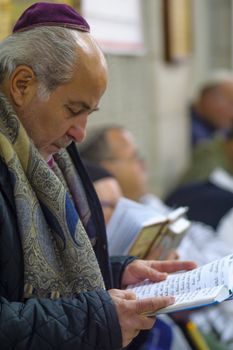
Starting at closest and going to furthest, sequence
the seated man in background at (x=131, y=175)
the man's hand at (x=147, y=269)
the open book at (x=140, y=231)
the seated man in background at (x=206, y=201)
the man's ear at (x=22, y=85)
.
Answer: the man's ear at (x=22, y=85), the man's hand at (x=147, y=269), the open book at (x=140, y=231), the seated man in background at (x=131, y=175), the seated man in background at (x=206, y=201)

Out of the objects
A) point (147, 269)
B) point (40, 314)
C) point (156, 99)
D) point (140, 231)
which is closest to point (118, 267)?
point (147, 269)

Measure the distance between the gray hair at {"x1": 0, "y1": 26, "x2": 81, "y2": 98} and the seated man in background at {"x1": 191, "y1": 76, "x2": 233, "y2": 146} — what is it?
3189mm

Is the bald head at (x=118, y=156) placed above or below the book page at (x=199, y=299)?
below

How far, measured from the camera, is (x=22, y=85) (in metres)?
1.20

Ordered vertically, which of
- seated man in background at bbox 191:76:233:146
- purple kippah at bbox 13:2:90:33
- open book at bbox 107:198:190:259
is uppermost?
purple kippah at bbox 13:2:90:33

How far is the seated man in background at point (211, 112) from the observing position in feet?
14.5

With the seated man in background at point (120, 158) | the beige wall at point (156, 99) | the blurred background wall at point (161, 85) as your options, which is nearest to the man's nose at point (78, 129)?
the seated man in background at point (120, 158)

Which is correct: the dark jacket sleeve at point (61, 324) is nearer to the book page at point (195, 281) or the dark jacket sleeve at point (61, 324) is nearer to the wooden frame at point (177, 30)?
the book page at point (195, 281)

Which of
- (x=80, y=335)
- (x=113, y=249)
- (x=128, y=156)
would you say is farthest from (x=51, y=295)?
(x=128, y=156)

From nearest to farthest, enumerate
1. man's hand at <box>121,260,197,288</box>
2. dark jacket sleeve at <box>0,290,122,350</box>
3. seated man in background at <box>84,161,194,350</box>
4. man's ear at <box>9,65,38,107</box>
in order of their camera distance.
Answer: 1. dark jacket sleeve at <box>0,290,122,350</box>
2. man's ear at <box>9,65,38,107</box>
3. man's hand at <box>121,260,197,288</box>
4. seated man in background at <box>84,161,194,350</box>

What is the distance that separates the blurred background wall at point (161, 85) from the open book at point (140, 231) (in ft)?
3.41

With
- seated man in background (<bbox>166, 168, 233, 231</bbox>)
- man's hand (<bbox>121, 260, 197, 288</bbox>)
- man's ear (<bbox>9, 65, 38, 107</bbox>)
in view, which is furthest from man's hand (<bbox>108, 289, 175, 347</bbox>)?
seated man in background (<bbox>166, 168, 233, 231</bbox>)

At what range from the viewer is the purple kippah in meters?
1.25

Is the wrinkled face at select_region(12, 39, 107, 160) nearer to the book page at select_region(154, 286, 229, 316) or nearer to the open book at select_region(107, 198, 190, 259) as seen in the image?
the book page at select_region(154, 286, 229, 316)
